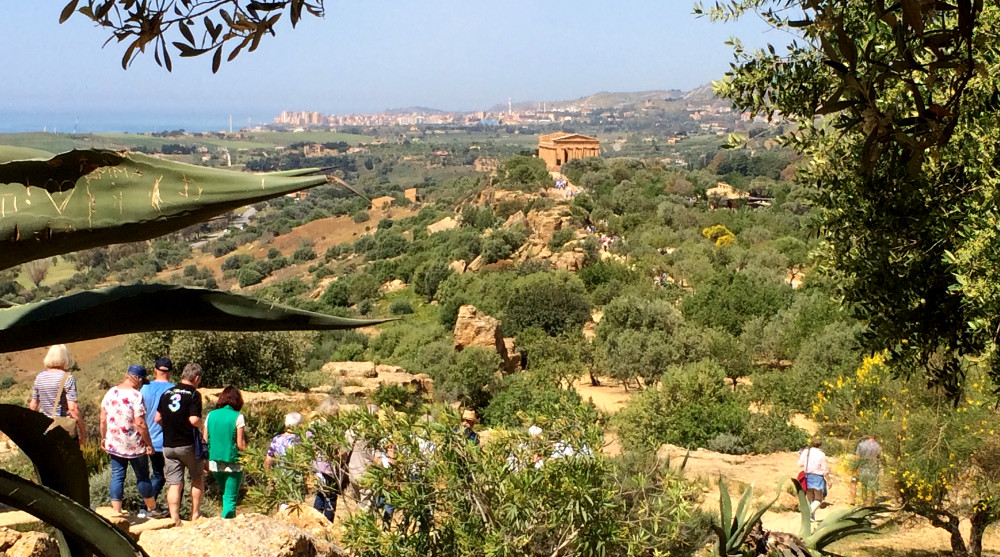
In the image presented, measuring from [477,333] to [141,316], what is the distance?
1599 cm

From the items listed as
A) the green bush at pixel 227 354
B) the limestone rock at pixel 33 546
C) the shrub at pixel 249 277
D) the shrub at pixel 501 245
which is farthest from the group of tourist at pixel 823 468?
the shrub at pixel 249 277

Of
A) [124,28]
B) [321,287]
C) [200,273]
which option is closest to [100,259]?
[200,273]

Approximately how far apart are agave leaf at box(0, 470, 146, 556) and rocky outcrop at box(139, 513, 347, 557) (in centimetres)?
283

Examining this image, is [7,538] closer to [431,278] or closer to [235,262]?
[431,278]

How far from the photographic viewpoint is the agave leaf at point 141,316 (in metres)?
1.27

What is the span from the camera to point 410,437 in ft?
12.8

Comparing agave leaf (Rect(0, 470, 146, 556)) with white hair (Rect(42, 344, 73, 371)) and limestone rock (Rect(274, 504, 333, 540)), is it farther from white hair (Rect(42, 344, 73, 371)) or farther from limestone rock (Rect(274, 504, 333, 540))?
white hair (Rect(42, 344, 73, 371))

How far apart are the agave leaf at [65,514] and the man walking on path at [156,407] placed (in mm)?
4053

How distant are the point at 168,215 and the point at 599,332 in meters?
17.9

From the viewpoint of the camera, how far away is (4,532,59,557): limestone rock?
3525 mm

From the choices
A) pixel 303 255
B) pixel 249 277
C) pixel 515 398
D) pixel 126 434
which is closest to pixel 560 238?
pixel 515 398

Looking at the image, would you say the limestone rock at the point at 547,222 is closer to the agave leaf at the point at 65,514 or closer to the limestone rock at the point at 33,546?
the limestone rock at the point at 33,546

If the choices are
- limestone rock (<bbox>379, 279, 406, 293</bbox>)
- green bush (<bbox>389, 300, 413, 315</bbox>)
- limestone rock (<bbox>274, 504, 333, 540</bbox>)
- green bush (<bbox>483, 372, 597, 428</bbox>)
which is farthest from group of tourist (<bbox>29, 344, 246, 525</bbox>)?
limestone rock (<bbox>379, 279, 406, 293</bbox>)

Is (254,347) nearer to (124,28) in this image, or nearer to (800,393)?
(800,393)
